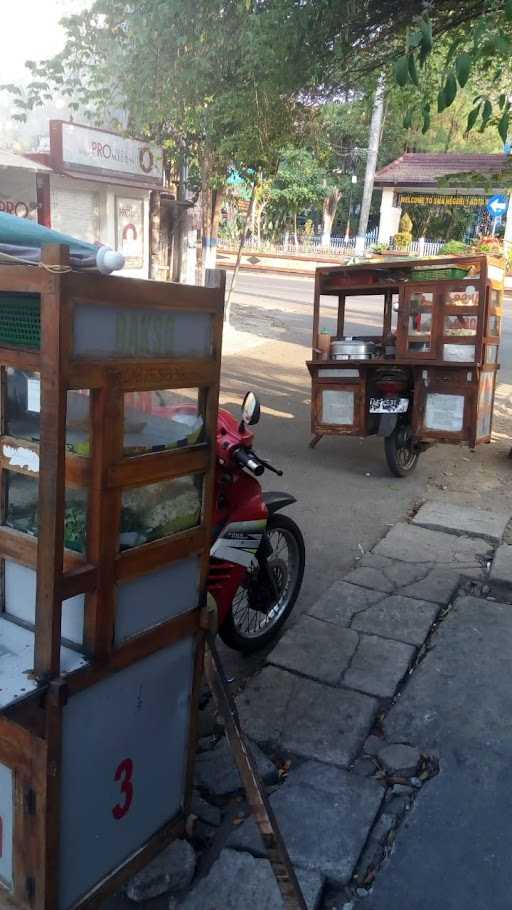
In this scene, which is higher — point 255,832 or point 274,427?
point 274,427

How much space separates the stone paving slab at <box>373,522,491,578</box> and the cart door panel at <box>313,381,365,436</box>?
1554 mm

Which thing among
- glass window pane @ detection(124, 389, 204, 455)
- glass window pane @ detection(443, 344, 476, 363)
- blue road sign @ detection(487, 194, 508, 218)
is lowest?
glass window pane @ detection(124, 389, 204, 455)

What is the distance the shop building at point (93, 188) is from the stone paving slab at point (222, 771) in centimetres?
1035

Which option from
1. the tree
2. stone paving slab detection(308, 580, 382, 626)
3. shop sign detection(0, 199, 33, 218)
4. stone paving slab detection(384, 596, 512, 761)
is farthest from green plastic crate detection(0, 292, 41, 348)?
shop sign detection(0, 199, 33, 218)

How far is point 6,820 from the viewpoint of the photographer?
1.80 metres

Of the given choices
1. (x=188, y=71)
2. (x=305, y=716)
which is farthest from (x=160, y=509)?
(x=188, y=71)

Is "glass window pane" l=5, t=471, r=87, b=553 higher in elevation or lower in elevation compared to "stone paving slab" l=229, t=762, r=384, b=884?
higher

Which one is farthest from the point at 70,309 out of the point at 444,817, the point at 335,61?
the point at 335,61

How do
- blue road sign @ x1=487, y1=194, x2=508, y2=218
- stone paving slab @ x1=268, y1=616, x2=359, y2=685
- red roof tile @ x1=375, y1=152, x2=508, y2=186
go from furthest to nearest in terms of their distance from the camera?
red roof tile @ x1=375, y1=152, x2=508, y2=186, blue road sign @ x1=487, y1=194, x2=508, y2=218, stone paving slab @ x1=268, y1=616, x2=359, y2=685

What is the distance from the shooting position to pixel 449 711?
3.00m

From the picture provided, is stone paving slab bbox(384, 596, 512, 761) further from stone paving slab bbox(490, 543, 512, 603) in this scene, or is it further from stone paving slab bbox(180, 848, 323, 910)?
stone paving slab bbox(180, 848, 323, 910)

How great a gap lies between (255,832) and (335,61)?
→ 6766mm

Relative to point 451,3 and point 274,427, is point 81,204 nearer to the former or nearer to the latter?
point 274,427

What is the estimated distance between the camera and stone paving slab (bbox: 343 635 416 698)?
317 cm
